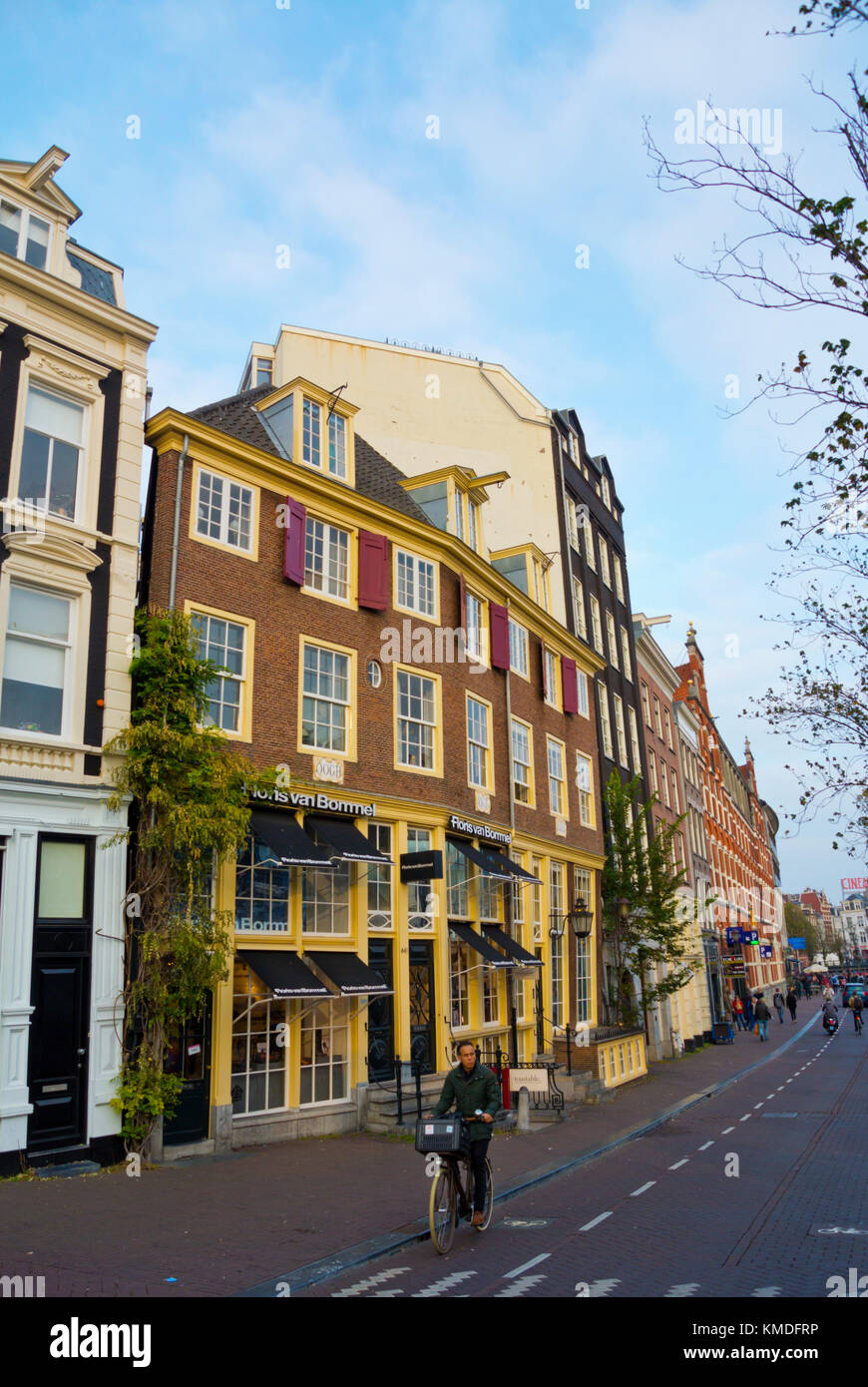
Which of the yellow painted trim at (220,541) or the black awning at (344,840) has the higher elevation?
Answer: the yellow painted trim at (220,541)

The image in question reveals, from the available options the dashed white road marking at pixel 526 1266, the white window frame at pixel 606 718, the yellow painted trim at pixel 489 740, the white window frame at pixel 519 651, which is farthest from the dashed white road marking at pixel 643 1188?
the white window frame at pixel 606 718

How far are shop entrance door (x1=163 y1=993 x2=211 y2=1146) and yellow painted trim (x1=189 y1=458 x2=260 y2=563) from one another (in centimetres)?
711

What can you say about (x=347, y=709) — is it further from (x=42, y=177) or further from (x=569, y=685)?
(x=569, y=685)

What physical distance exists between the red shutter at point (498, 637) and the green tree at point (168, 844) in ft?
35.3

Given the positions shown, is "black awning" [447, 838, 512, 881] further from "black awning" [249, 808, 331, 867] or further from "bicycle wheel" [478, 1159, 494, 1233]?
"bicycle wheel" [478, 1159, 494, 1233]

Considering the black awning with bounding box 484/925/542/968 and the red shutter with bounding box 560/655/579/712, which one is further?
the red shutter with bounding box 560/655/579/712

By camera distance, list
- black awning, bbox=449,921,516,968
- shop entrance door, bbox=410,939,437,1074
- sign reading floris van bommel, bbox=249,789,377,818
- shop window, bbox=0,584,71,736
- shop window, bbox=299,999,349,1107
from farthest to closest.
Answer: black awning, bbox=449,921,516,968
shop entrance door, bbox=410,939,437,1074
shop window, bbox=299,999,349,1107
sign reading floris van bommel, bbox=249,789,377,818
shop window, bbox=0,584,71,736

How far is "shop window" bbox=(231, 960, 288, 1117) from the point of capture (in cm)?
1478

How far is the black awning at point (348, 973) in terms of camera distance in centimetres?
1593

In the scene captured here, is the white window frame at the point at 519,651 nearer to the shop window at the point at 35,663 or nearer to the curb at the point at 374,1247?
the curb at the point at 374,1247

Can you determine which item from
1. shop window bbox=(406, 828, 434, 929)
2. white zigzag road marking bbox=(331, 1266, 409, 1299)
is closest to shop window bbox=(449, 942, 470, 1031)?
shop window bbox=(406, 828, 434, 929)

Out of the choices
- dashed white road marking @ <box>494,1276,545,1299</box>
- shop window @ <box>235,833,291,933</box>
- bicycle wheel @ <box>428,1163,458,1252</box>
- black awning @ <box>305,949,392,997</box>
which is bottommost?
dashed white road marking @ <box>494,1276,545,1299</box>

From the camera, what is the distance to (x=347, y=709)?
18266 mm
